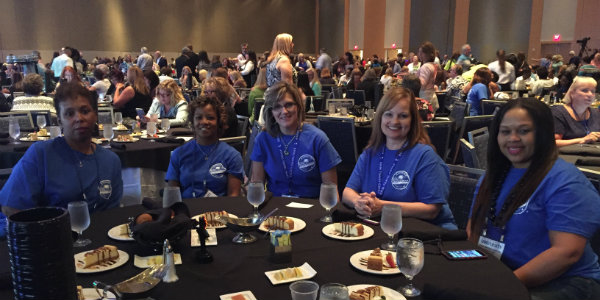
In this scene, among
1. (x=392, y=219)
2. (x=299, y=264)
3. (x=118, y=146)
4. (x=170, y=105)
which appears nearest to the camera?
(x=299, y=264)

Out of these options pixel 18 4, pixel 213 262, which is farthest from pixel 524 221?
pixel 18 4

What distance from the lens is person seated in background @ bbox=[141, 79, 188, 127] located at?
17.5 feet

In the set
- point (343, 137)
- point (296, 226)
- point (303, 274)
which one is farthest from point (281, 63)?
point (303, 274)

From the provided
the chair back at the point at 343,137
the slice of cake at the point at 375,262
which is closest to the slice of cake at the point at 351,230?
the slice of cake at the point at 375,262

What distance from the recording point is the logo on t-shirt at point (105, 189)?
8.05ft

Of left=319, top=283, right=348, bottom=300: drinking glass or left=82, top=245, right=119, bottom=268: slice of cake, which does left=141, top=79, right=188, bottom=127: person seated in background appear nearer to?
left=82, top=245, right=119, bottom=268: slice of cake

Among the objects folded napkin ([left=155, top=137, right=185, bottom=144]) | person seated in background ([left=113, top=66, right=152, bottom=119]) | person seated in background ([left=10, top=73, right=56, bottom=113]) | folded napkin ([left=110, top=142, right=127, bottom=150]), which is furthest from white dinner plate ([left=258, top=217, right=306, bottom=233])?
person seated in background ([left=10, top=73, right=56, bottom=113])

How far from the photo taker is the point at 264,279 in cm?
155

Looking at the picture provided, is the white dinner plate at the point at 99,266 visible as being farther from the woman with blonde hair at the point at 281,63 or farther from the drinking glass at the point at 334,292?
the woman with blonde hair at the point at 281,63

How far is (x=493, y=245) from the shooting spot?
78.1 inches

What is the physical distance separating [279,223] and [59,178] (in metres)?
1.15

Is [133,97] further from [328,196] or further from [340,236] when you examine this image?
[340,236]

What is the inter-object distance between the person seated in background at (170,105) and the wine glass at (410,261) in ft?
13.9

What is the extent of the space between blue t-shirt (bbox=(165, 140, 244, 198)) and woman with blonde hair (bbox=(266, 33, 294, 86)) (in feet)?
9.49
